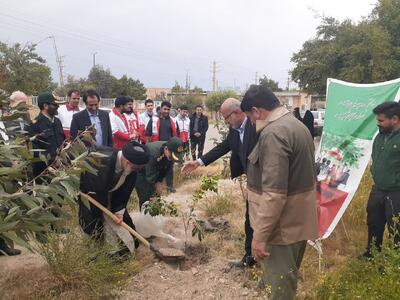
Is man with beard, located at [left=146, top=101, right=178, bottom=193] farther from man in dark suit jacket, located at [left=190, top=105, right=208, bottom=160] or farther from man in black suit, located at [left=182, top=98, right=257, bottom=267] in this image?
man in black suit, located at [left=182, top=98, right=257, bottom=267]

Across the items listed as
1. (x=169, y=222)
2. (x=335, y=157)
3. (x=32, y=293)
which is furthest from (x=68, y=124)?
(x=335, y=157)

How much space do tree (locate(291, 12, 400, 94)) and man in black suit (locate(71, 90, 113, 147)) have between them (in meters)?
16.0

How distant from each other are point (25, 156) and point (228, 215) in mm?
3661

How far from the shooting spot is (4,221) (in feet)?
5.75

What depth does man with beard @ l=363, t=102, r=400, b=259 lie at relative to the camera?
3789mm

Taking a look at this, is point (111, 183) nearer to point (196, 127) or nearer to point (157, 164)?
point (157, 164)

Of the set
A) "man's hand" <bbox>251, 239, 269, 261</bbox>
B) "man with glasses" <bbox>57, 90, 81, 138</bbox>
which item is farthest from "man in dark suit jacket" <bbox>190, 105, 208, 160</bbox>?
"man's hand" <bbox>251, 239, 269, 261</bbox>

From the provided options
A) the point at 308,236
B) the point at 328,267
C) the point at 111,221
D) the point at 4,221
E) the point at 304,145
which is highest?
the point at 304,145

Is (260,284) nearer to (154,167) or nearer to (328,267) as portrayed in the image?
(328,267)

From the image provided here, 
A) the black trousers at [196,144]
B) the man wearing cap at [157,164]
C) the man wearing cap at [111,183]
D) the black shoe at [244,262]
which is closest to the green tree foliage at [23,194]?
the man wearing cap at [111,183]

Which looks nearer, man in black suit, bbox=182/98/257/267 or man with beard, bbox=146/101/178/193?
man in black suit, bbox=182/98/257/267

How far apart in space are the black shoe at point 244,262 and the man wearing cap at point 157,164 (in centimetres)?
112

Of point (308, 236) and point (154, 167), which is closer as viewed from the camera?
point (308, 236)

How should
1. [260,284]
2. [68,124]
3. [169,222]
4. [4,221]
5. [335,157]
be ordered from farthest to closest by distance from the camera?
[68,124]
[169,222]
[335,157]
[260,284]
[4,221]
